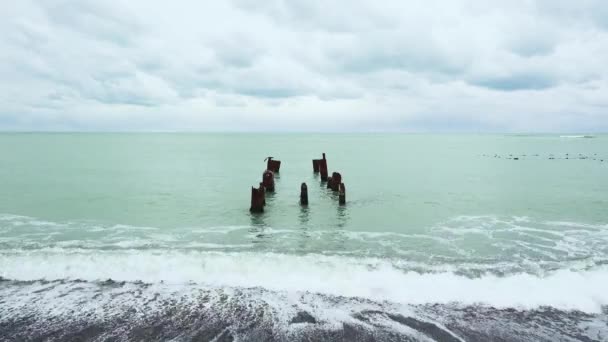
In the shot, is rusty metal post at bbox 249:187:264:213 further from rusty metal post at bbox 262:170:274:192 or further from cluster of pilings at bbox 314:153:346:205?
rusty metal post at bbox 262:170:274:192

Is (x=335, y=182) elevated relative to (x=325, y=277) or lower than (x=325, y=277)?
elevated

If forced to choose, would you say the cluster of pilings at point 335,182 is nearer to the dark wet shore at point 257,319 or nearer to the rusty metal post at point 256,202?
the rusty metal post at point 256,202

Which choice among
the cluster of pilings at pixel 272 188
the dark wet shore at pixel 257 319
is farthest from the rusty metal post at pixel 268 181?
the dark wet shore at pixel 257 319

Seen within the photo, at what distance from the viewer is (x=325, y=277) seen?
11.0 m

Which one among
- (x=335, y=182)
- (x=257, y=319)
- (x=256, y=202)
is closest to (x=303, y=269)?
(x=257, y=319)

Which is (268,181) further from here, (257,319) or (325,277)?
(257,319)

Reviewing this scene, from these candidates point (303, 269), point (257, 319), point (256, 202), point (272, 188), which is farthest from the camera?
point (272, 188)

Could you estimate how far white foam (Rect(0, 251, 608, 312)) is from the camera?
9.56m

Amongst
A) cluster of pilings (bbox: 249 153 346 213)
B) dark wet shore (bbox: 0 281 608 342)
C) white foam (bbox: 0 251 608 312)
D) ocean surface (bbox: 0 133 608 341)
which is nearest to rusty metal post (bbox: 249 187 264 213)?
cluster of pilings (bbox: 249 153 346 213)

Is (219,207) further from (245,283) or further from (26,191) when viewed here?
(26,191)

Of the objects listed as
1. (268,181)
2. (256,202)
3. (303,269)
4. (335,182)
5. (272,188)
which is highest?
(268,181)

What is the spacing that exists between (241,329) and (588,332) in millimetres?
7390

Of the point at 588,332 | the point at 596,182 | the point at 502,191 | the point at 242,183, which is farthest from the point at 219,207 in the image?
the point at 596,182

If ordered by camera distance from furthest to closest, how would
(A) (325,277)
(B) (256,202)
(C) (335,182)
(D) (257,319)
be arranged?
(C) (335,182)
(B) (256,202)
(A) (325,277)
(D) (257,319)
